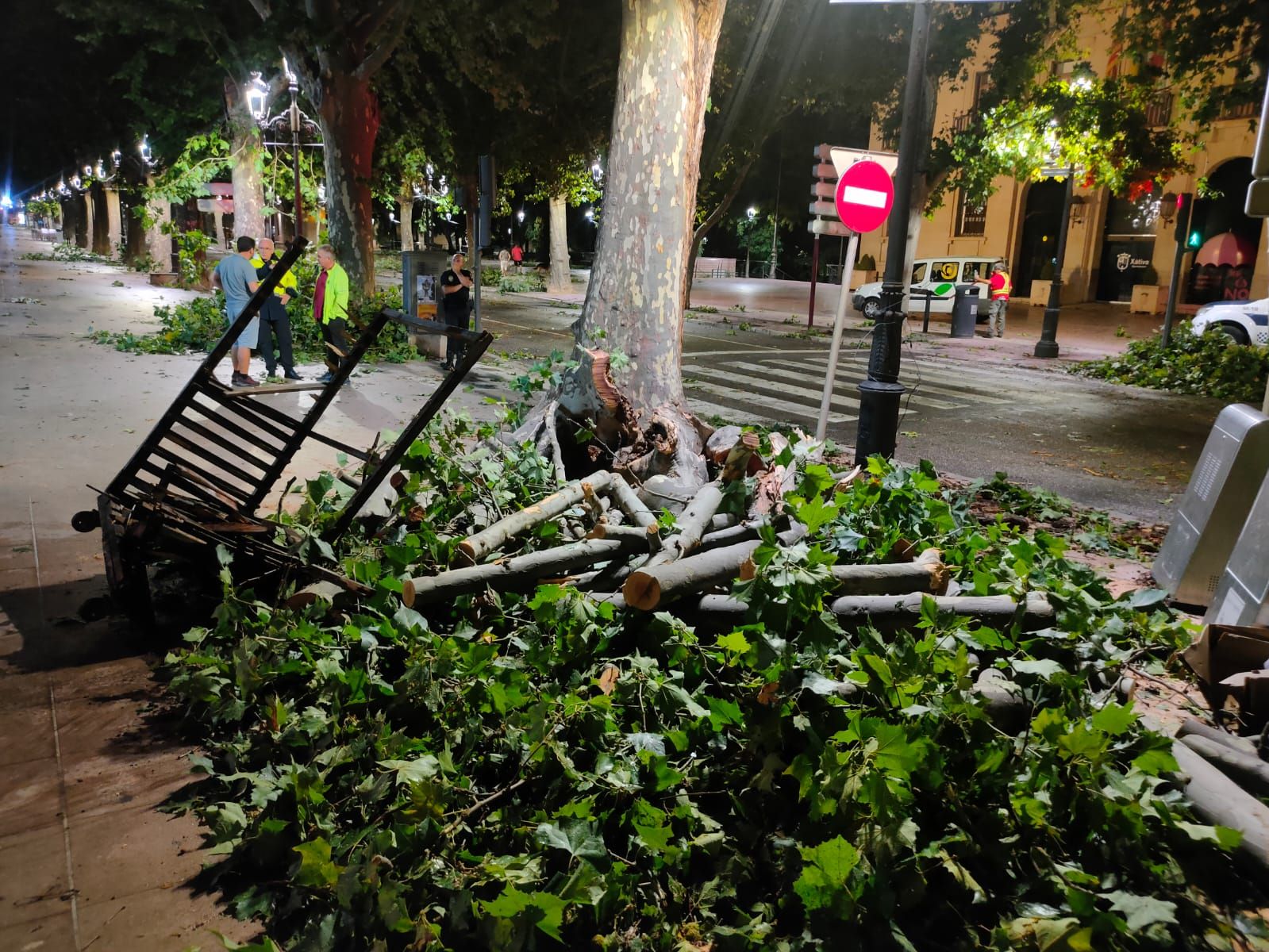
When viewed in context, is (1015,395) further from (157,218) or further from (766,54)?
(157,218)

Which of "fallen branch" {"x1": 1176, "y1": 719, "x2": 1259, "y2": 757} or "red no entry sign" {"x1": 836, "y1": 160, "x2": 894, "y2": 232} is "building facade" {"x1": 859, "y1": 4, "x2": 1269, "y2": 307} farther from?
"fallen branch" {"x1": 1176, "y1": 719, "x2": 1259, "y2": 757}

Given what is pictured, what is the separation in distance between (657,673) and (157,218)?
28760 millimetres

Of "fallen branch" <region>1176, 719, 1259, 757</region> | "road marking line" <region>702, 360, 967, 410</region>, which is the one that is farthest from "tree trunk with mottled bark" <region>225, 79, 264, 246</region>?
"fallen branch" <region>1176, 719, 1259, 757</region>

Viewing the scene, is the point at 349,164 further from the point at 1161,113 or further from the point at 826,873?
the point at 1161,113

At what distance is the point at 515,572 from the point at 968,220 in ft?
131

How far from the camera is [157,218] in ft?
88.9

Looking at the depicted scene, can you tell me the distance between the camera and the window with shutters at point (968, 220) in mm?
38375

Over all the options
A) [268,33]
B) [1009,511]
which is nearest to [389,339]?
[268,33]

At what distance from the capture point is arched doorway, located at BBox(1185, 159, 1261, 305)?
3123 centimetres

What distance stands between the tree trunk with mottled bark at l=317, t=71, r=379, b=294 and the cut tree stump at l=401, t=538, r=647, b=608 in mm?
→ 13775

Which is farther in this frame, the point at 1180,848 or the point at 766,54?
the point at 766,54

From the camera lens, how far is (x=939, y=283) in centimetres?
2688

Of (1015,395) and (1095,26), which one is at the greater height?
(1095,26)

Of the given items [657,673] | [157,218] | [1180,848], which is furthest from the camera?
[157,218]
